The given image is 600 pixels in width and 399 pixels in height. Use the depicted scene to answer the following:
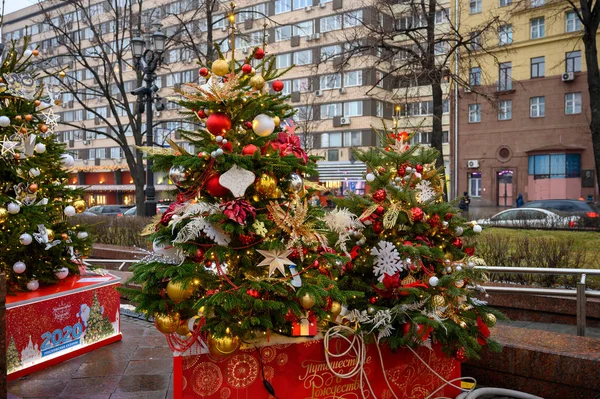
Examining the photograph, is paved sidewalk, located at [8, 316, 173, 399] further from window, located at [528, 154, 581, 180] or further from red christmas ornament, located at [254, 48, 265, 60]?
window, located at [528, 154, 581, 180]

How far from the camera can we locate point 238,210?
352 centimetres

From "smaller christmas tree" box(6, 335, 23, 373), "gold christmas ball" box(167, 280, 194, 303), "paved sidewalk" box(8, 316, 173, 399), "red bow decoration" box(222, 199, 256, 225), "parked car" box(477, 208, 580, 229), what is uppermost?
"red bow decoration" box(222, 199, 256, 225)

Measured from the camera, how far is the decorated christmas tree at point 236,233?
356 centimetres

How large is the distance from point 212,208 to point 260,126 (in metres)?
0.68

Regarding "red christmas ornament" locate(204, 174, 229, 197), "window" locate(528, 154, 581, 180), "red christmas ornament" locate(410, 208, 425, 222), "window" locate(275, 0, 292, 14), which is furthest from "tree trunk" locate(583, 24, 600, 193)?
"window" locate(275, 0, 292, 14)

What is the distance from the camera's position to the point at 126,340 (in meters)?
6.12

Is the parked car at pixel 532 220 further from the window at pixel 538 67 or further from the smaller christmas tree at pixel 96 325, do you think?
the window at pixel 538 67

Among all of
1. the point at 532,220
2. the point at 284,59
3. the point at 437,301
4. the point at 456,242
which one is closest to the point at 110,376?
the point at 437,301

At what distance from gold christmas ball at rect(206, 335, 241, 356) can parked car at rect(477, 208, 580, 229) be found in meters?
12.5

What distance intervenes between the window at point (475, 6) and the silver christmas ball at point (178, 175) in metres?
38.7

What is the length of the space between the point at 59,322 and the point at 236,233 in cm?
279

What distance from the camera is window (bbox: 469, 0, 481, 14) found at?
37.3m

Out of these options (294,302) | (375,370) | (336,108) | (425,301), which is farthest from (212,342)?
(336,108)

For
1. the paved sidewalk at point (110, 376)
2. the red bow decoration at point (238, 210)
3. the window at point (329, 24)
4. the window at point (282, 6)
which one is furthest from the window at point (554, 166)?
the red bow decoration at point (238, 210)
